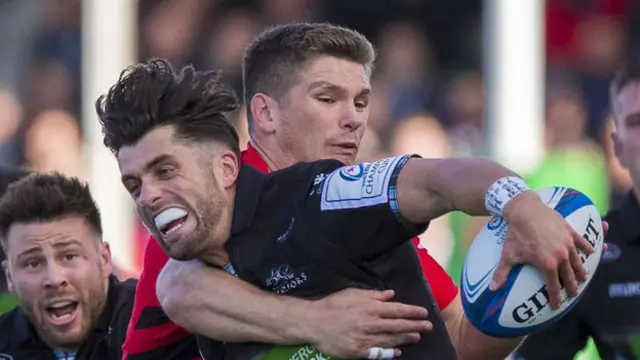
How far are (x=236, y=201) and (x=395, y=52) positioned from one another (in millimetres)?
7036

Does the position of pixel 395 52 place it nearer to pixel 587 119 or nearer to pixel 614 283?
pixel 587 119

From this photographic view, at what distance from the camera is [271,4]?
11.9m

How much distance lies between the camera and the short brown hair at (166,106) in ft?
15.6

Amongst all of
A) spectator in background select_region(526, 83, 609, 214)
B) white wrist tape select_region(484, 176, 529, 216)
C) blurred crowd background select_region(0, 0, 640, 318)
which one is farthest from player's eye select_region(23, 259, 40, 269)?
blurred crowd background select_region(0, 0, 640, 318)

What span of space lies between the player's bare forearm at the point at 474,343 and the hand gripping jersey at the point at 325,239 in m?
0.50

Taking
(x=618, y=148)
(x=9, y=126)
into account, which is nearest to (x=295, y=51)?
(x=618, y=148)

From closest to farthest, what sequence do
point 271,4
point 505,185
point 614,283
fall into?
1. point 505,185
2. point 614,283
3. point 271,4

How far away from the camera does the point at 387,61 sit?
11.7 m

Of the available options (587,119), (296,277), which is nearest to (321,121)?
(296,277)

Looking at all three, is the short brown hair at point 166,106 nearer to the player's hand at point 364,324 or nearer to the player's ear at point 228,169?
the player's ear at point 228,169

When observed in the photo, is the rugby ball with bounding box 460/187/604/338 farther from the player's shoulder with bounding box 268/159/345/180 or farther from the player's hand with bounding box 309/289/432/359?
the player's shoulder with bounding box 268/159/345/180

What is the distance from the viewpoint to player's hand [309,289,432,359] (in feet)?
15.0

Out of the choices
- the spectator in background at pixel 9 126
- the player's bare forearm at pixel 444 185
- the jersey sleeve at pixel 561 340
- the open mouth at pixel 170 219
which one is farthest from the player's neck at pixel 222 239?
the spectator in background at pixel 9 126

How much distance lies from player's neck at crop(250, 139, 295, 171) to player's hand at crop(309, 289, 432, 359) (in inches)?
40.8
